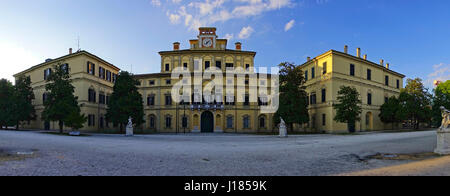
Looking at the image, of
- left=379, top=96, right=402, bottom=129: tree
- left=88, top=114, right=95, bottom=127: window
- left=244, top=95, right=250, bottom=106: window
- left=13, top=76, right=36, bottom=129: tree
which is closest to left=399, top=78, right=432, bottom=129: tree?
left=379, top=96, right=402, bottom=129: tree

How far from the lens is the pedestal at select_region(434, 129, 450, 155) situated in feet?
30.7

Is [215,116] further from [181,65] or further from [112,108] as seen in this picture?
[112,108]

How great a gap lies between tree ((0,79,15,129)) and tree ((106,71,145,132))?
1520cm

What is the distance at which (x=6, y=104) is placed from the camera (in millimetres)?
34906

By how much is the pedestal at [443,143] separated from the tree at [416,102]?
95.7 ft

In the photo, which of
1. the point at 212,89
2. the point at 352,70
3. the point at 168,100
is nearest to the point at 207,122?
the point at 212,89

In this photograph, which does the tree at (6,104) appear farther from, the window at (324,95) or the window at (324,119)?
the window at (324,95)

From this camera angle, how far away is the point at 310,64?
37969 mm

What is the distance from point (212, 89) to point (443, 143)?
31.2 meters

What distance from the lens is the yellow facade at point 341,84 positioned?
32.4 meters

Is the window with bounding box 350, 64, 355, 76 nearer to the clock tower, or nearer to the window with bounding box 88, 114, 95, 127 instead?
the clock tower

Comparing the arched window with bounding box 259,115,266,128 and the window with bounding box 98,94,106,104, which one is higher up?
Answer: the window with bounding box 98,94,106,104

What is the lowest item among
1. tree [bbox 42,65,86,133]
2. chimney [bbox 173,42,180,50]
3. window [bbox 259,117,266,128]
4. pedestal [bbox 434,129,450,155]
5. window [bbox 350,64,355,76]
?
window [bbox 259,117,266,128]

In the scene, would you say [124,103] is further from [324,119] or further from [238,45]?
[324,119]
